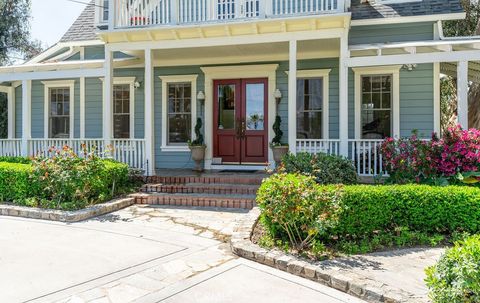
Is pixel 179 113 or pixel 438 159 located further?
pixel 179 113

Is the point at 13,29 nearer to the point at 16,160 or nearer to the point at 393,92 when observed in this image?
the point at 16,160

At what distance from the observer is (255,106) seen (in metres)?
10.2

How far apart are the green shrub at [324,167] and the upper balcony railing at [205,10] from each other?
2982mm

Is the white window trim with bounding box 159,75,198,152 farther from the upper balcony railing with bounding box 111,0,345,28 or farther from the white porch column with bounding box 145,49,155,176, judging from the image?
the upper balcony railing with bounding box 111,0,345,28

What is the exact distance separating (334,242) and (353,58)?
4299mm

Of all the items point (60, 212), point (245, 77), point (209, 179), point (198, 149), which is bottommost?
point (60, 212)

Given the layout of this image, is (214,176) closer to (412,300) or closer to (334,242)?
(334,242)

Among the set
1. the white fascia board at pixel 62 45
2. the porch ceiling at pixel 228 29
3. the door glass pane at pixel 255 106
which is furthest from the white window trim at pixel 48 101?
the door glass pane at pixel 255 106

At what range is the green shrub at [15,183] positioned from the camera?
7.20m

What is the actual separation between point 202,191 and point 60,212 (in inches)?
110

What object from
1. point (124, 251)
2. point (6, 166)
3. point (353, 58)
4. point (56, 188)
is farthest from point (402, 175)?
point (6, 166)

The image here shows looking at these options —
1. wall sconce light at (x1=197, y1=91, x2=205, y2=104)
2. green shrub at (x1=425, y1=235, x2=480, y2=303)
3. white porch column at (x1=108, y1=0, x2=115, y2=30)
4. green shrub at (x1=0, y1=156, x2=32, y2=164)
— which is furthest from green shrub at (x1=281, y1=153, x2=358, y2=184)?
green shrub at (x1=0, y1=156, x2=32, y2=164)

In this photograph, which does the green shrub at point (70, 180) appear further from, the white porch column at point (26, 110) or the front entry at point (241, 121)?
the front entry at point (241, 121)

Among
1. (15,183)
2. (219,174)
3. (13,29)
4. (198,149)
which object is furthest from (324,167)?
(13,29)
